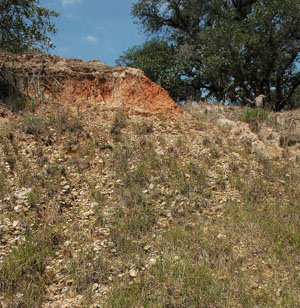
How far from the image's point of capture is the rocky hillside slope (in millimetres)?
4203

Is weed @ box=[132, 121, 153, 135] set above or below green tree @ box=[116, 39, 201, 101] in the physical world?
below

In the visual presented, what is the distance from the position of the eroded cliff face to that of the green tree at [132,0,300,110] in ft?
16.4

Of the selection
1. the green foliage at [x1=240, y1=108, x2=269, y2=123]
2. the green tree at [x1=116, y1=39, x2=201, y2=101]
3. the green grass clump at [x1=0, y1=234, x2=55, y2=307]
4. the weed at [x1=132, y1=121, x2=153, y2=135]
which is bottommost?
the green grass clump at [x1=0, y1=234, x2=55, y2=307]

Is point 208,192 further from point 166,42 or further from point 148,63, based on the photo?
point 166,42

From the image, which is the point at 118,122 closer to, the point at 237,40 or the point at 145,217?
the point at 145,217

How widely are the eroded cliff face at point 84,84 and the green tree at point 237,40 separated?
4997mm

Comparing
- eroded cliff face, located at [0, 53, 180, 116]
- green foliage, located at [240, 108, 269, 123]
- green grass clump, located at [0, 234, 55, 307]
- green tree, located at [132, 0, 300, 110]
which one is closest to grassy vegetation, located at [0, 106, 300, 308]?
green grass clump, located at [0, 234, 55, 307]

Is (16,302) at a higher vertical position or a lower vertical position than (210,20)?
lower

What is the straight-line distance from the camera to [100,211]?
19.1ft

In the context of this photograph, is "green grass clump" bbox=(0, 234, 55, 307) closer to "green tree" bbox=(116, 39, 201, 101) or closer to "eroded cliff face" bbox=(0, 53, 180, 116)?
"eroded cliff face" bbox=(0, 53, 180, 116)

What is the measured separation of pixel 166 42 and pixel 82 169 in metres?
12.1

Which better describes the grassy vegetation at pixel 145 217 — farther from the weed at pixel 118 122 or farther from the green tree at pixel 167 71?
the green tree at pixel 167 71

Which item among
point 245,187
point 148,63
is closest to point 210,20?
point 148,63

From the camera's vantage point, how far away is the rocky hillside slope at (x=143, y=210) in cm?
420
